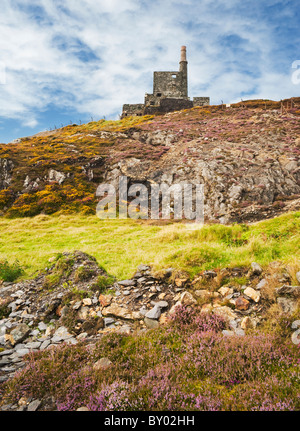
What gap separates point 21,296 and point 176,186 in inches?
1008

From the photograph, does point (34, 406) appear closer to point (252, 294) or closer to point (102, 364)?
point (102, 364)

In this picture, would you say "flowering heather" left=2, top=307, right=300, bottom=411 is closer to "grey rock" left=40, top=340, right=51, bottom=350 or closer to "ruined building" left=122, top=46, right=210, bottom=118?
"grey rock" left=40, top=340, right=51, bottom=350

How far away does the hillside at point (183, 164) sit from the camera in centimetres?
2869

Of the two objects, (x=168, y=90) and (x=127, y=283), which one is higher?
(x=168, y=90)

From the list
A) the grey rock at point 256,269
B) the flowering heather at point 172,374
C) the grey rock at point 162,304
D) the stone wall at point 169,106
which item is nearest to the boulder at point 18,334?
the flowering heather at point 172,374

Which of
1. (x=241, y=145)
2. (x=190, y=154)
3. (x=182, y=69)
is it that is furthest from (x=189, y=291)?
(x=182, y=69)

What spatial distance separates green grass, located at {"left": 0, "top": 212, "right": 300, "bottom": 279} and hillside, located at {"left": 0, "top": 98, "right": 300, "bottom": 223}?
32.9 ft

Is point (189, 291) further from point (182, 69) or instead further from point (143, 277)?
point (182, 69)

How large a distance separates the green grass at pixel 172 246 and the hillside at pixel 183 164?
10.0 metres

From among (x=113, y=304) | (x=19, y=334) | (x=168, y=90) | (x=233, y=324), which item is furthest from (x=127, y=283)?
(x=168, y=90)

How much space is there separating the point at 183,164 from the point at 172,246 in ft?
82.2

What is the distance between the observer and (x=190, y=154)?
1500 inches

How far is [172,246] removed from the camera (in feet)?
42.7
